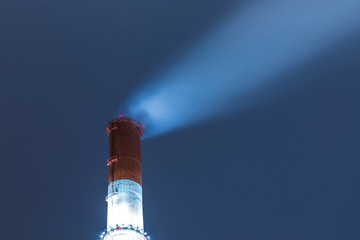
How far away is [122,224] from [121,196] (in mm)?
3568

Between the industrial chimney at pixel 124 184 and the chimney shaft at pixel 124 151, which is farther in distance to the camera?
the chimney shaft at pixel 124 151

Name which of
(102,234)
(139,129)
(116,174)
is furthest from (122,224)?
(139,129)

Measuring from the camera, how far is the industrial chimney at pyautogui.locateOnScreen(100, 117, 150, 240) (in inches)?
2370

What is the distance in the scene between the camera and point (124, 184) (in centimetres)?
6341

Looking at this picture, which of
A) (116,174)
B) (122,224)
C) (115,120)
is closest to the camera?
(122,224)

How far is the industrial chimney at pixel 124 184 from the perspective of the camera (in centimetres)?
6019

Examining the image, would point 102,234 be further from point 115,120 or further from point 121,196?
point 115,120

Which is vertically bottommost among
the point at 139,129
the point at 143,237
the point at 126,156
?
the point at 143,237

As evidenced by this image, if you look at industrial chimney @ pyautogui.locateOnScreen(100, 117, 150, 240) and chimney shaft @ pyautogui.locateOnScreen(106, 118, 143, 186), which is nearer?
industrial chimney @ pyautogui.locateOnScreen(100, 117, 150, 240)

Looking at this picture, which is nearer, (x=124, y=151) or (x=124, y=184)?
(x=124, y=184)

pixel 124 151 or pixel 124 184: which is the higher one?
pixel 124 151

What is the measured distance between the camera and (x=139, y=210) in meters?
62.5

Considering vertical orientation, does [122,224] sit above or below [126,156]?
below

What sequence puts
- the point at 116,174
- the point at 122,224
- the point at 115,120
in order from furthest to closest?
1. the point at 115,120
2. the point at 116,174
3. the point at 122,224
